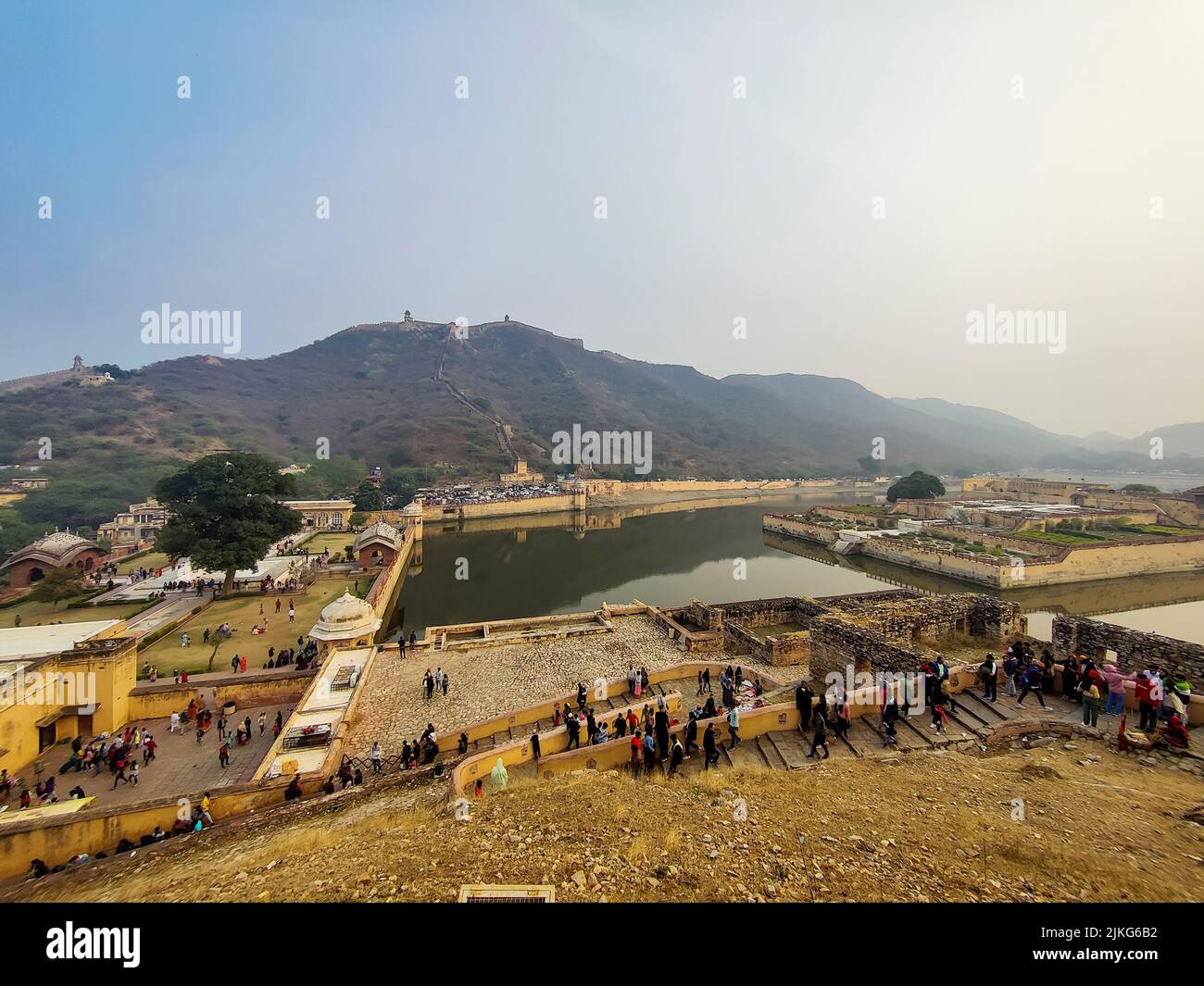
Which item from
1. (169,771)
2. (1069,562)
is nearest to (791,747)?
(169,771)

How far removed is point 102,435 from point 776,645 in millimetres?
113577

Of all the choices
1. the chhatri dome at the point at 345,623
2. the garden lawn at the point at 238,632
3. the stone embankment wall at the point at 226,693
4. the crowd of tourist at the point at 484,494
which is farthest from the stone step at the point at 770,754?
the crowd of tourist at the point at 484,494

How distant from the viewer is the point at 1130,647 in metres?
10.2

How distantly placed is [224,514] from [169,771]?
17328 millimetres

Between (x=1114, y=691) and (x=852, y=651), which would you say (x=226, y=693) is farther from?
(x=1114, y=691)

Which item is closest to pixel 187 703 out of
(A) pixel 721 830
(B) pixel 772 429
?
(A) pixel 721 830

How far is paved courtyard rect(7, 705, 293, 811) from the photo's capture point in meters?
10.7

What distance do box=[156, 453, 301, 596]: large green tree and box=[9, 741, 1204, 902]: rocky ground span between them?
20.2 m

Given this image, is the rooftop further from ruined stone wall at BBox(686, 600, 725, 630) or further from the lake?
ruined stone wall at BBox(686, 600, 725, 630)

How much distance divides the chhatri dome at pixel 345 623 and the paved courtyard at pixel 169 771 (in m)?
3.62
